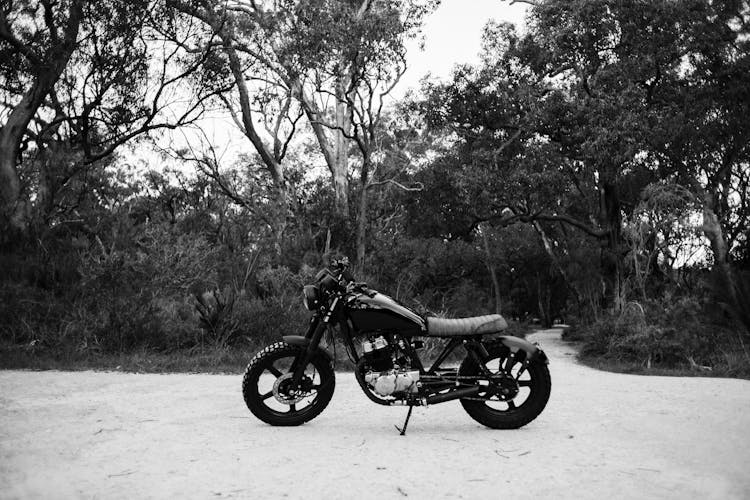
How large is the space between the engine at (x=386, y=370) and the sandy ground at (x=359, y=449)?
36cm

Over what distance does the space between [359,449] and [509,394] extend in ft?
4.54

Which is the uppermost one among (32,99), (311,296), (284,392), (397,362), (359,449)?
(32,99)

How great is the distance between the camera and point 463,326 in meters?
5.15

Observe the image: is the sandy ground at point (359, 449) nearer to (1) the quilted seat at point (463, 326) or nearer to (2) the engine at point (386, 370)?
(2) the engine at point (386, 370)

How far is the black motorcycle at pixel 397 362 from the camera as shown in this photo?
5031 millimetres

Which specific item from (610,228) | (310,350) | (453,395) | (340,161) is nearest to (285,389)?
(310,350)

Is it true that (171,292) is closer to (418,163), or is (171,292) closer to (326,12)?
(326,12)

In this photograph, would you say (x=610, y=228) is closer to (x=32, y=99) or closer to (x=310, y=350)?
(x=32, y=99)

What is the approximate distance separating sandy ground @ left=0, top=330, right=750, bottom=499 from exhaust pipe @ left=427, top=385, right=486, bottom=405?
0.25 metres

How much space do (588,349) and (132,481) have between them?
453 inches

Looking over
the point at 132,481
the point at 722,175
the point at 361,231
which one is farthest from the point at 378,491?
the point at 722,175

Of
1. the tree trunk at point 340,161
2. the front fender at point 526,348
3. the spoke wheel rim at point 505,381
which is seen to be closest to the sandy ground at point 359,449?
the spoke wheel rim at point 505,381

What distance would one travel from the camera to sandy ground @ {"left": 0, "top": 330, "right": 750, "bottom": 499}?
11.6ft

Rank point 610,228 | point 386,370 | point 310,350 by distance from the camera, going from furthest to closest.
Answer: point 610,228 < point 310,350 < point 386,370
